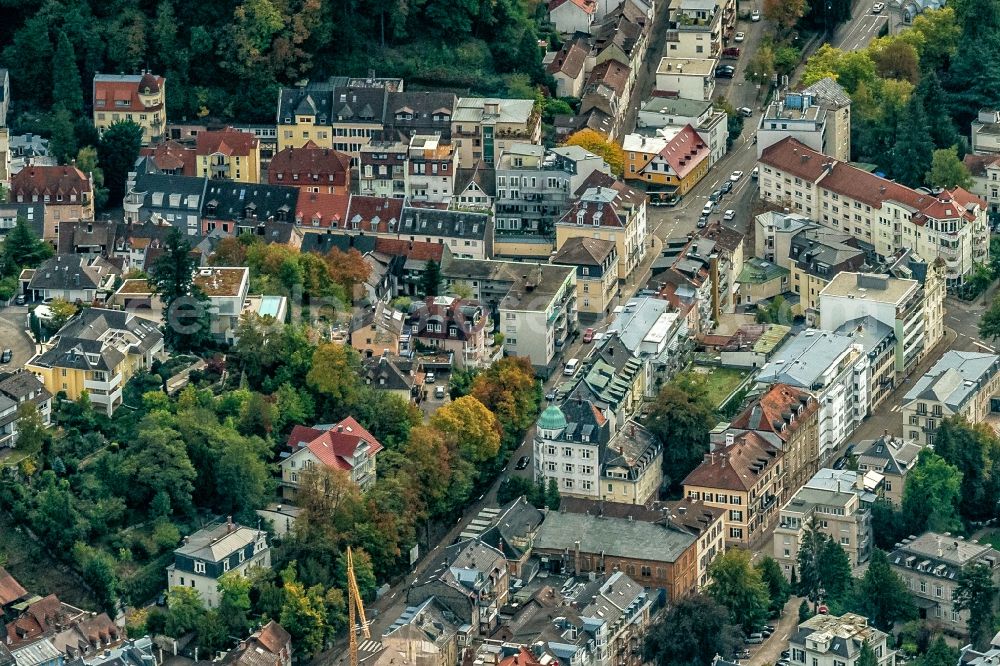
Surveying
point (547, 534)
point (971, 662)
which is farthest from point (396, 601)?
point (971, 662)

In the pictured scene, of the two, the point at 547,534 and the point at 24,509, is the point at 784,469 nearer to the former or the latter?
the point at 547,534

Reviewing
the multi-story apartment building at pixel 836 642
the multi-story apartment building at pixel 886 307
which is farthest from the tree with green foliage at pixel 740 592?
the multi-story apartment building at pixel 886 307

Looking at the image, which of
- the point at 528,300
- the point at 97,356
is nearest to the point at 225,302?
the point at 97,356

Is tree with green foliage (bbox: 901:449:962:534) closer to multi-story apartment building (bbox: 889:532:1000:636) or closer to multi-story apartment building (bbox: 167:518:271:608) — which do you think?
multi-story apartment building (bbox: 889:532:1000:636)

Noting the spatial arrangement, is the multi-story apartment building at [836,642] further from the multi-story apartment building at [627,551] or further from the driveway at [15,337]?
the driveway at [15,337]

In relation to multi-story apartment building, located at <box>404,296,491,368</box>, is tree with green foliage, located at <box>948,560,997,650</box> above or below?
below

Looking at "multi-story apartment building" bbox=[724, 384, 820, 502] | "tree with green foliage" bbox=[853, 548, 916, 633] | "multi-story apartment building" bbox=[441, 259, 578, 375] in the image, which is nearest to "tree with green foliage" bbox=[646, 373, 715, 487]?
"multi-story apartment building" bbox=[724, 384, 820, 502]
